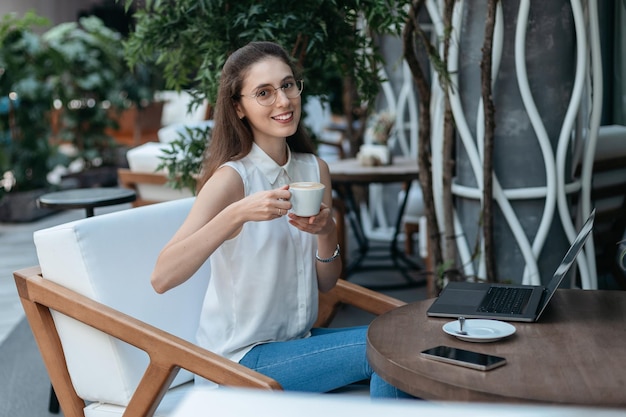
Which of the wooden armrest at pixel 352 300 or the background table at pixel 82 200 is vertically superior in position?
the background table at pixel 82 200

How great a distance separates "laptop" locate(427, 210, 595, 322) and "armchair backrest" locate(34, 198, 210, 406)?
801 mm

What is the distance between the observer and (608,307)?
1.87m

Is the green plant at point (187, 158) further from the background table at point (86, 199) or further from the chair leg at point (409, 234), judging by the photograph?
the chair leg at point (409, 234)

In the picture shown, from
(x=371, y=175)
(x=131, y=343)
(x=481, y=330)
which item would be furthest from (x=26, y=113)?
(x=481, y=330)

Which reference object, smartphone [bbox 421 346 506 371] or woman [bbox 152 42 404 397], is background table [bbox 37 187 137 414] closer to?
woman [bbox 152 42 404 397]

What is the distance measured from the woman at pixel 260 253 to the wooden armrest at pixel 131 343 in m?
0.14

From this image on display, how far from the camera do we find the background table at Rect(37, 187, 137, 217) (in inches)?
132

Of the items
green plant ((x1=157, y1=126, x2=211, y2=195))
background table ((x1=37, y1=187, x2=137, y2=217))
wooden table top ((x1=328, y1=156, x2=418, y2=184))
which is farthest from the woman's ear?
wooden table top ((x1=328, y1=156, x2=418, y2=184))

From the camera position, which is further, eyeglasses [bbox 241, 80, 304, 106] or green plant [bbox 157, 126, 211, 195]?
green plant [bbox 157, 126, 211, 195]

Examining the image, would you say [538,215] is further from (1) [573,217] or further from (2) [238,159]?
(2) [238,159]

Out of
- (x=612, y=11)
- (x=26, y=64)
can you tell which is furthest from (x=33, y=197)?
(x=612, y=11)

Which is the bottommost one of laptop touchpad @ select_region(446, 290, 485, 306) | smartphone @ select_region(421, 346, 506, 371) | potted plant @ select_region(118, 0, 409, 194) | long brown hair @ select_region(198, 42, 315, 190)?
laptop touchpad @ select_region(446, 290, 485, 306)

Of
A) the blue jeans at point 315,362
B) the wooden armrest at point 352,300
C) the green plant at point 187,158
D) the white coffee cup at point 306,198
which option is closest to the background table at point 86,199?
the green plant at point 187,158

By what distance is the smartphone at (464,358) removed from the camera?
1.49m
